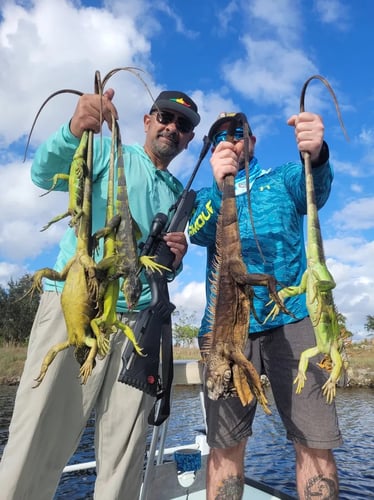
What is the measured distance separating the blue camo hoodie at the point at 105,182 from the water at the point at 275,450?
418 inches

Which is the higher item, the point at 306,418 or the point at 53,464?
the point at 306,418

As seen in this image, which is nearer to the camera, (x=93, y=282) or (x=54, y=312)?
(x=93, y=282)

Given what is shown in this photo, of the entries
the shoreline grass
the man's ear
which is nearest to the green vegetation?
the shoreline grass

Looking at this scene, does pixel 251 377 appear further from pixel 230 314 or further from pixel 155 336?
pixel 155 336

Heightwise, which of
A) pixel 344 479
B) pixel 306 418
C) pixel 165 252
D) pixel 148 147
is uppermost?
pixel 148 147

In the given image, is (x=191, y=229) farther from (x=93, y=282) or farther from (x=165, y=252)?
(x=93, y=282)

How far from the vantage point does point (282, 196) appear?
3955 mm

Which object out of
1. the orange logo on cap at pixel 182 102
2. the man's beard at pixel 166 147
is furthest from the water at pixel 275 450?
the orange logo on cap at pixel 182 102

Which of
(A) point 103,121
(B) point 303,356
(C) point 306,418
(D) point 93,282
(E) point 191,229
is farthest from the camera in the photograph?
(E) point 191,229

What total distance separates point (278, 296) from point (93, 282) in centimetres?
110

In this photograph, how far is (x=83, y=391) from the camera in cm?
391

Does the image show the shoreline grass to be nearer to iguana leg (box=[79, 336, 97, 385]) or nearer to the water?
the water

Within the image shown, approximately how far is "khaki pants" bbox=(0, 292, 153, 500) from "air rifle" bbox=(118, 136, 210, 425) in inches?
23.0

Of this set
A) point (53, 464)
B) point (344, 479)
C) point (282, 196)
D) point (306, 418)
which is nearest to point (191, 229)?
point (282, 196)
